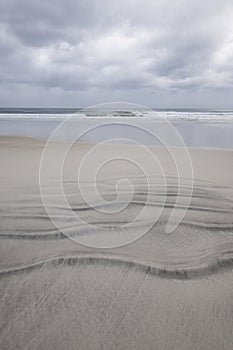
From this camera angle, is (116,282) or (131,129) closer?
(116,282)

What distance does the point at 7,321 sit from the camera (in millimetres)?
1267

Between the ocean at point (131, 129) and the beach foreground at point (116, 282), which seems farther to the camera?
the ocean at point (131, 129)

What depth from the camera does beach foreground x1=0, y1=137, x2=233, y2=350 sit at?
121 centimetres

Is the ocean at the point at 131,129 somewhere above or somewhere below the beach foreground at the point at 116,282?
above

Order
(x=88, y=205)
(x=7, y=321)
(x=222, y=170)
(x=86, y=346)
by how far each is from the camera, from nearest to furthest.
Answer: (x=86, y=346)
(x=7, y=321)
(x=88, y=205)
(x=222, y=170)

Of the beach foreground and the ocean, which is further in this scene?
the ocean

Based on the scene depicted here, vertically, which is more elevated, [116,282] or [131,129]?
[131,129]

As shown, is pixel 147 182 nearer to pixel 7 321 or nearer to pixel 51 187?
pixel 51 187

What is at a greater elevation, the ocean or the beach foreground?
the ocean

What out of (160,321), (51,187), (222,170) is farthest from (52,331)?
(222,170)

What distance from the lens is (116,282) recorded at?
1544mm

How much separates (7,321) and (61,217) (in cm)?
119

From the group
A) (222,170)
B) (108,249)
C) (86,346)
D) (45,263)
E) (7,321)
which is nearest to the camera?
(86,346)

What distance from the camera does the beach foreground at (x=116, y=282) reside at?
1209mm
